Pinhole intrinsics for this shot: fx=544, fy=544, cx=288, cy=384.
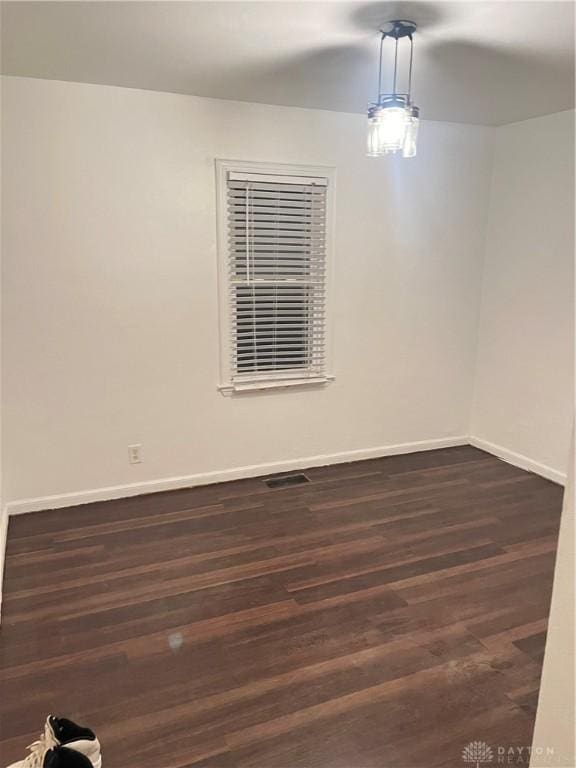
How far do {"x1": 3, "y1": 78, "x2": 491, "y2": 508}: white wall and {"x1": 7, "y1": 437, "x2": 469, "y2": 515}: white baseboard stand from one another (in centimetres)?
4

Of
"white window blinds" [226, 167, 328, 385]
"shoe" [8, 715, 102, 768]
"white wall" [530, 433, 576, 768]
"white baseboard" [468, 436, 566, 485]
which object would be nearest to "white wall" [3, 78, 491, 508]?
"white window blinds" [226, 167, 328, 385]

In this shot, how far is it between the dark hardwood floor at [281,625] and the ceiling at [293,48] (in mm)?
2503

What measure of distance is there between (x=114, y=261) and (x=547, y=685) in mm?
3068

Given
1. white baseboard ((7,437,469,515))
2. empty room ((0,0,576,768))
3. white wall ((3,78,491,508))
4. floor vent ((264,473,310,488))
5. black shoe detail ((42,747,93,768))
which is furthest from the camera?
floor vent ((264,473,310,488))

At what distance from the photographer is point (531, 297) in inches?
159

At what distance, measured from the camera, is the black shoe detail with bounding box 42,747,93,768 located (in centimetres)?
157

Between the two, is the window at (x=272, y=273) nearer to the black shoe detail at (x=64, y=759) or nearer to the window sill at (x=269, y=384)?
the window sill at (x=269, y=384)

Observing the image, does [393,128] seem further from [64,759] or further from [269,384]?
[64,759]

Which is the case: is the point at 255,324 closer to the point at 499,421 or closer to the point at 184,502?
the point at 184,502

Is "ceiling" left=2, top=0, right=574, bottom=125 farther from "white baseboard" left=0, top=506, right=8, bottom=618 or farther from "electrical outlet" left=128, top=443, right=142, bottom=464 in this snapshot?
"white baseboard" left=0, top=506, right=8, bottom=618

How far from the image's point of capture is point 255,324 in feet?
12.4

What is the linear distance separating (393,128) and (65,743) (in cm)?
263

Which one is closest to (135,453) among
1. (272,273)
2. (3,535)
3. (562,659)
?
(3,535)

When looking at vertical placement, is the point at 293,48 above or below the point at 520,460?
above
